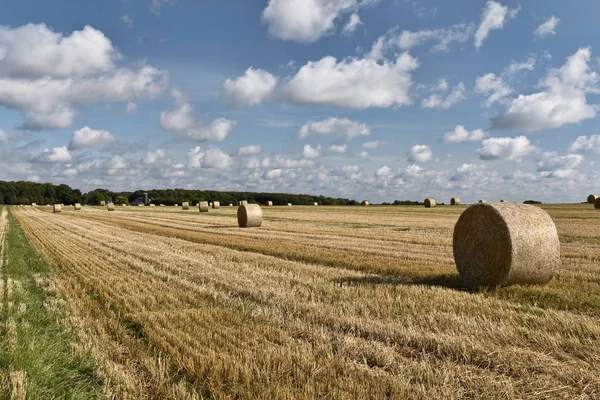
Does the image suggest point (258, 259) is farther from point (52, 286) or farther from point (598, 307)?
point (598, 307)

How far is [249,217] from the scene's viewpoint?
27.5m

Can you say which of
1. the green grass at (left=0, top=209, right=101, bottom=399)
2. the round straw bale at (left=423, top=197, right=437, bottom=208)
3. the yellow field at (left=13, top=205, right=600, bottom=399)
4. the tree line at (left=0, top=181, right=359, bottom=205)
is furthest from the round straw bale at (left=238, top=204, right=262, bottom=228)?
the tree line at (left=0, top=181, right=359, bottom=205)

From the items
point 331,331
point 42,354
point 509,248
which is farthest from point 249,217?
point 42,354

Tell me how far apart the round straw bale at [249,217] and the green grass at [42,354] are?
1845 centimetres

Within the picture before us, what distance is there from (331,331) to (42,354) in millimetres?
3249

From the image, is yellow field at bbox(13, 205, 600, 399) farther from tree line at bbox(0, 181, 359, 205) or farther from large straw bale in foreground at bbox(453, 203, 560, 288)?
tree line at bbox(0, 181, 359, 205)

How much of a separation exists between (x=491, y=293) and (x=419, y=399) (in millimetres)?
5114

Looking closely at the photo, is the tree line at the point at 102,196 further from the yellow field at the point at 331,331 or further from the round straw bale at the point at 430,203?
the yellow field at the point at 331,331

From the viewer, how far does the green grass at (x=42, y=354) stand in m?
4.62

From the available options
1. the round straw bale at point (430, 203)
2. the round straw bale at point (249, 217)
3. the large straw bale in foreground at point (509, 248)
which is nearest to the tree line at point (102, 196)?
the round straw bale at point (430, 203)

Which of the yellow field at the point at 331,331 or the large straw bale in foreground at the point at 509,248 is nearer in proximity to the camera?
the yellow field at the point at 331,331

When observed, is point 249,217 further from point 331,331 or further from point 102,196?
point 102,196

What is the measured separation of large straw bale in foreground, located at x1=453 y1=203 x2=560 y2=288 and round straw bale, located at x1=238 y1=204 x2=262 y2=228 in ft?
59.9

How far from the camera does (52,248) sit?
16.7 m
